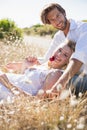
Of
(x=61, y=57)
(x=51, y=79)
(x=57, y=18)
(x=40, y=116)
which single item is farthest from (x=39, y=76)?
(x=40, y=116)

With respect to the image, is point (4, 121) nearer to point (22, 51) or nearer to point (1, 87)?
point (1, 87)

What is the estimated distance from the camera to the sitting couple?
4.19m

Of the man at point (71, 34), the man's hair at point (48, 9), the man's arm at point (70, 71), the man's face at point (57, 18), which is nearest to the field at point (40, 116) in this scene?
the man's arm at point (70, 71)

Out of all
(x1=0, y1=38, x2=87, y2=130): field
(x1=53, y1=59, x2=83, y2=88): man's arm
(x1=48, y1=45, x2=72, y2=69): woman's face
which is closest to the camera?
(x1=0, y1=38, x2=87, y2=130): field

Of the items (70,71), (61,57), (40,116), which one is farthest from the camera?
(61,57)

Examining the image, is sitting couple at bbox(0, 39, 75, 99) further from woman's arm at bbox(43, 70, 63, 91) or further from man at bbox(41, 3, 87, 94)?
man at bbox(41, 3, 87, 94)

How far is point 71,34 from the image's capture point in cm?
438

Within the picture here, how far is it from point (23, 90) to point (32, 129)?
0.79 meters

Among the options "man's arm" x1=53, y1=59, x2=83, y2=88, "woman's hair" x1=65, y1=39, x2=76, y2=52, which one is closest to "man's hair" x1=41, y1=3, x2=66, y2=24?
"woman's hair" x1=65, y1=39, x2=76, y2=52

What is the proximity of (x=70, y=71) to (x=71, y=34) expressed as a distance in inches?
17.5

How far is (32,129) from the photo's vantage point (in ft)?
11.5

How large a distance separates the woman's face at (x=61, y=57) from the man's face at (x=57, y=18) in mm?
217

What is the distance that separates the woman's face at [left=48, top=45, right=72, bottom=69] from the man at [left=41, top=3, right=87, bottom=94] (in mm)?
134

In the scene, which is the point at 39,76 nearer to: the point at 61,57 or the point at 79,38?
the point at 61,57
